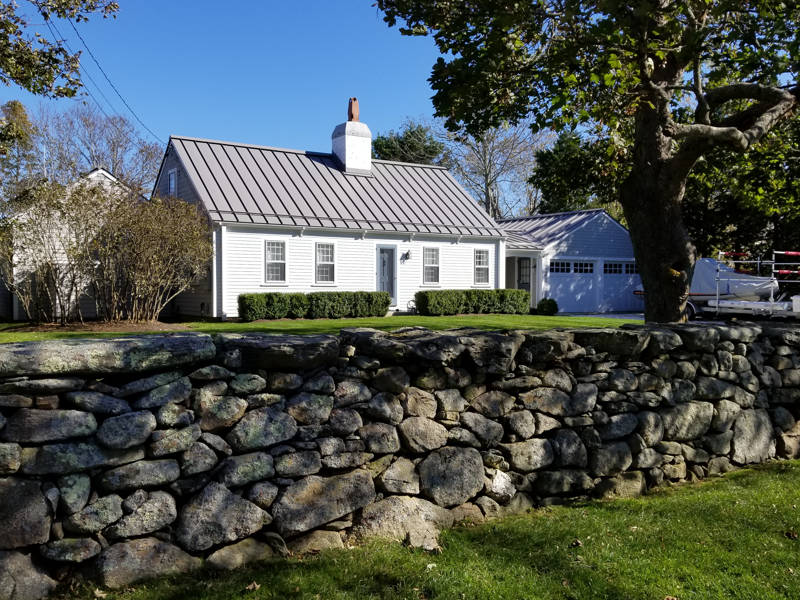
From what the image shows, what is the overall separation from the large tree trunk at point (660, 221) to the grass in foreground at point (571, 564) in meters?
3.35

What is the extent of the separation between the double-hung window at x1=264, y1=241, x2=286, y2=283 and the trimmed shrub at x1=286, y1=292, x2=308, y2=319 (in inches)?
49.2

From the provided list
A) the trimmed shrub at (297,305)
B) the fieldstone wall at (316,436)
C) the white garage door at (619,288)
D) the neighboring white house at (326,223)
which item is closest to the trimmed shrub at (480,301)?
the neighboring white house at (326,223)

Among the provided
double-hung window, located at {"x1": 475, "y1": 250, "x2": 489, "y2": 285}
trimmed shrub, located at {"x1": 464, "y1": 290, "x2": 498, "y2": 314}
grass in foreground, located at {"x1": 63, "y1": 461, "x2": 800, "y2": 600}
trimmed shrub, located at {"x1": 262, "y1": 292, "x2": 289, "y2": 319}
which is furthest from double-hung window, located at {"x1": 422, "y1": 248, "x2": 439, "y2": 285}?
grass in foreground, located at {"x1": 63, "y1": 461, "x2": 800, "y2": 600}

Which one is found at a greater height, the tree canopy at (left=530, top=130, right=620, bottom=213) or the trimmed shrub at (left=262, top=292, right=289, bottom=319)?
the tree canopy at (left=530, top=130, right=620, bottom=213)

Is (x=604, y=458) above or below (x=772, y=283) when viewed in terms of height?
below

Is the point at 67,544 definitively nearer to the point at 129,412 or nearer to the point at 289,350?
the point at 129,412

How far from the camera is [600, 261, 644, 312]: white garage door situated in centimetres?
2717

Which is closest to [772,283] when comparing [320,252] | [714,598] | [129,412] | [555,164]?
[555,164]

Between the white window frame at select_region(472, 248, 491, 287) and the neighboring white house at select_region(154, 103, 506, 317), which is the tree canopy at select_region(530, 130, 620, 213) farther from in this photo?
the white window frame at select_region(472, 248, 491, 287)

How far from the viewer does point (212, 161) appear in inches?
799

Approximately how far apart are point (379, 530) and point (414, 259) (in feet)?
58.9

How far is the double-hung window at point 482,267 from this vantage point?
75.7ft

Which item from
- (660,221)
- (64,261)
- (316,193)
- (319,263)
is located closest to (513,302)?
(319,263)

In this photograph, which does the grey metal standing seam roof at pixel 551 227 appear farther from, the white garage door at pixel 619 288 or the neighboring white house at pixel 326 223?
the neighboring white house at pixel 326 223
